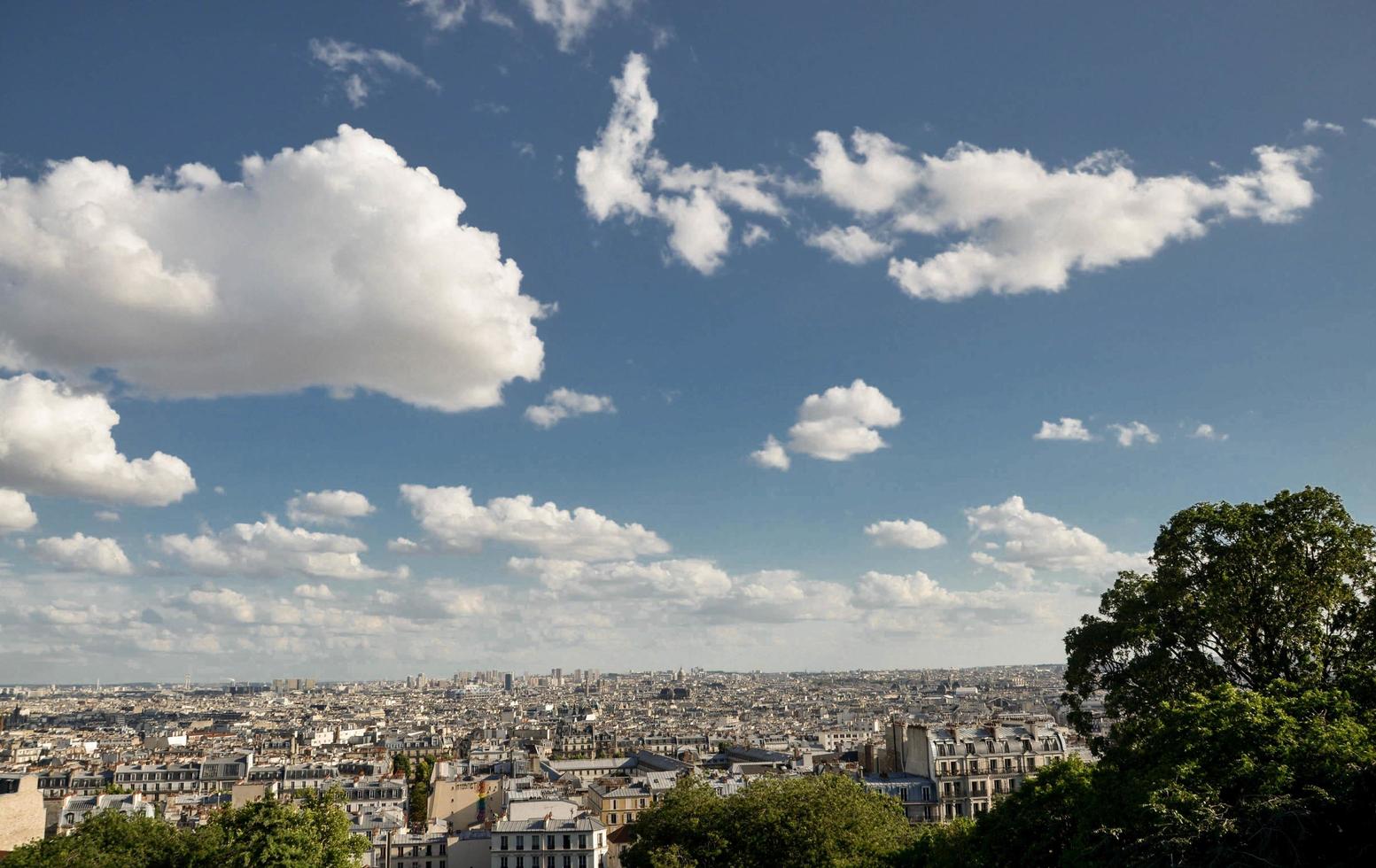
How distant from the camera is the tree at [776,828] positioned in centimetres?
6131

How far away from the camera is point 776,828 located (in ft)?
208

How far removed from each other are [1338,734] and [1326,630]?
34.2 ft

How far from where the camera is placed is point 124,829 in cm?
7019

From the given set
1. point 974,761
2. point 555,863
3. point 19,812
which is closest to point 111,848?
point 19,812

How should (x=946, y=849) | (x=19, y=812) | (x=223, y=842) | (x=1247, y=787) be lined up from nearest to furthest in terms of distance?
(x=1247, y=787)
(x=946, y=849)
(x=223, y=842)
(x=19, y=812)

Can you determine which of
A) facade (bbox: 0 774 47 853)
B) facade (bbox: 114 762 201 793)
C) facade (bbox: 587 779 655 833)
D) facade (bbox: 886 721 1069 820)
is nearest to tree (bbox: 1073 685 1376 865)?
facade (bbox: 886 721 1069 820)

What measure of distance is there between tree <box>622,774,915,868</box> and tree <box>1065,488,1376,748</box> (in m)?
21.7

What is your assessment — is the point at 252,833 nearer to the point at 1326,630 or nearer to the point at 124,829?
the point at 124,829

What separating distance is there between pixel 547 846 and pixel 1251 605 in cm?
6364

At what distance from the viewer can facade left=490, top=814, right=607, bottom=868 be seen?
86.0 meters

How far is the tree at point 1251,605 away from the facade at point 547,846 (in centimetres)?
5560

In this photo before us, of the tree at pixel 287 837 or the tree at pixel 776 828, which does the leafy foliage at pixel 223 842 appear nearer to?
the tree at pixel 287 837

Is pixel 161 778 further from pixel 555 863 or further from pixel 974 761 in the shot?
pixel 974 761

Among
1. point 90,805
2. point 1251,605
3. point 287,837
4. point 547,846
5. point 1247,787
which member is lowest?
point 90,805
